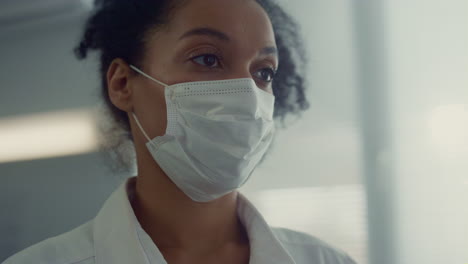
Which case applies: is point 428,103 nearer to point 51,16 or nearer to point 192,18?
point 192,18

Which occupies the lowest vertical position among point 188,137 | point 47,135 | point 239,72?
point 47,135

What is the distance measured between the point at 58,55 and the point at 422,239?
131 cm

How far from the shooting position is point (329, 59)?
144cm

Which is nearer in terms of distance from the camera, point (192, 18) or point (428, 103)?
point (192, 18)

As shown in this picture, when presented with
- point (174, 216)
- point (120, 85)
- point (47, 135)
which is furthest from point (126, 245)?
point (47, 135)

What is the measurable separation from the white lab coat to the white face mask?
15 centimetres

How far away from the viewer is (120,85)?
102 centimetres

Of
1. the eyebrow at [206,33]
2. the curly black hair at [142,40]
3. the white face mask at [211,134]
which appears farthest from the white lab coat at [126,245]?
the eyebrow at [206,33]

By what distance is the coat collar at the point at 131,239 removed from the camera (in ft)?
2.95

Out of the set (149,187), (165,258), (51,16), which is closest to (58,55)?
(51,16)

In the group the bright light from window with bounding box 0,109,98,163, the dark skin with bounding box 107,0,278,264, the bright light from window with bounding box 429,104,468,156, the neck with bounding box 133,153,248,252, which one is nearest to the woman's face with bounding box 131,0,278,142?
the dark skin with bounding box 107,0,278,264

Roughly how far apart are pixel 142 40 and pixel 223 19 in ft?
0.66

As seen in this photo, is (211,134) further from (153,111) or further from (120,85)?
(120,85)

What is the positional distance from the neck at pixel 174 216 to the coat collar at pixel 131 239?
0.06m
